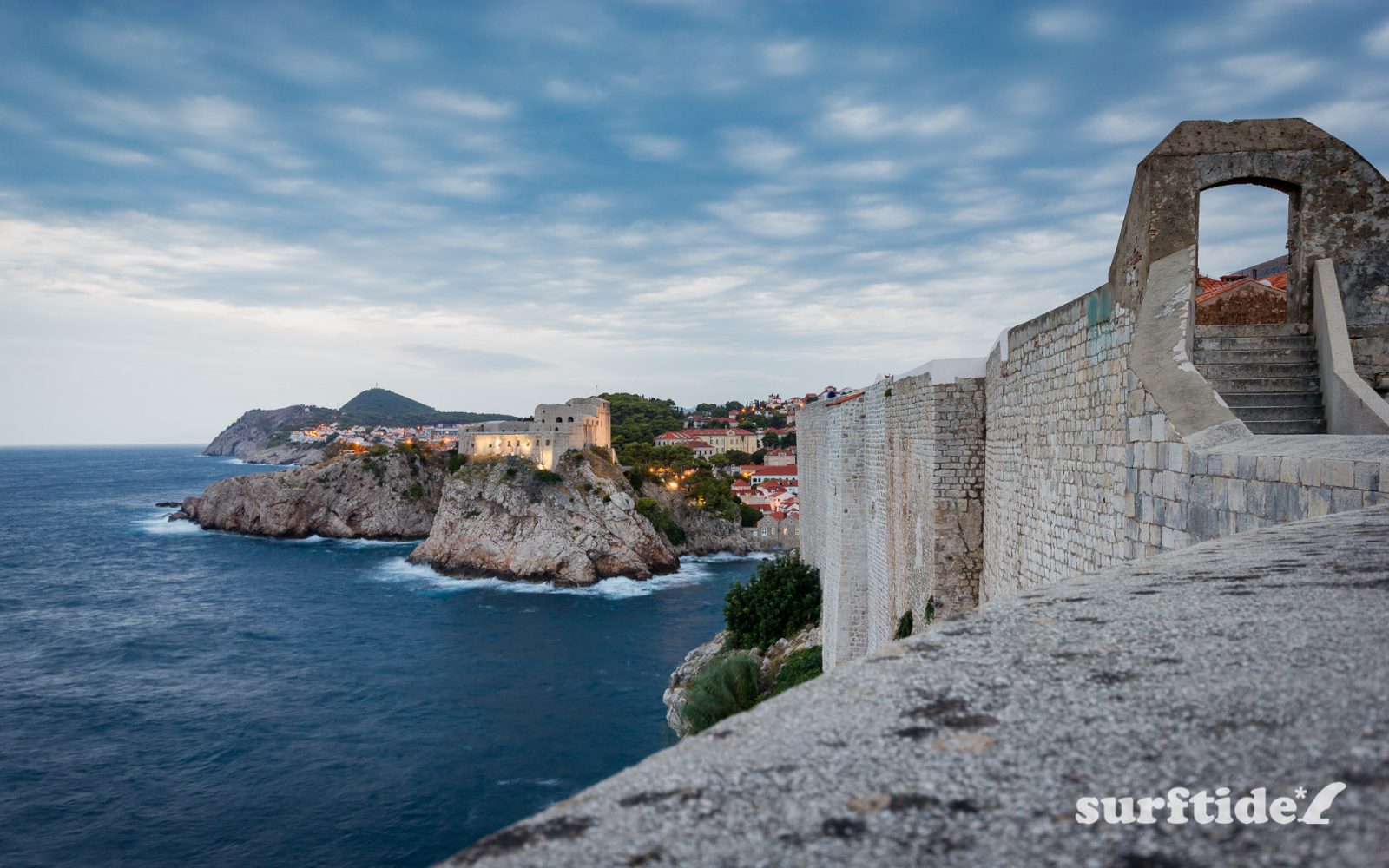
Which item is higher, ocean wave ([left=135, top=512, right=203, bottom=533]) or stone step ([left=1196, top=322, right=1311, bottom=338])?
stone step ([left=1196, top=322, right=1311, bottom=338])

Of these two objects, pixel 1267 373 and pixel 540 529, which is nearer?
pixel 1267 373

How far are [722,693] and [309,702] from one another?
17628mm

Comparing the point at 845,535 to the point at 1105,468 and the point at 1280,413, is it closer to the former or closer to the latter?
the point at 1105,468

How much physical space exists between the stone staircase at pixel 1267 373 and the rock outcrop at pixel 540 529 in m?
42.3

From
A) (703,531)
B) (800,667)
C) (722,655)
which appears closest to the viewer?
(800,667)

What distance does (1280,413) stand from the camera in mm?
5328

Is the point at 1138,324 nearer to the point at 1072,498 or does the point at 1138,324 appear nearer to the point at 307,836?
the point at 1072,498

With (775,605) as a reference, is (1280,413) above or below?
above

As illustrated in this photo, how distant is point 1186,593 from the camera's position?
2223 millimetres

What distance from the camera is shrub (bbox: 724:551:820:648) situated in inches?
862

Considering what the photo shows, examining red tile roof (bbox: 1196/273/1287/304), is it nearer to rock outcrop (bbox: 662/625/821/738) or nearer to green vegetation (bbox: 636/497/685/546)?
rock outcrop (bbox: 662/625/821/738)

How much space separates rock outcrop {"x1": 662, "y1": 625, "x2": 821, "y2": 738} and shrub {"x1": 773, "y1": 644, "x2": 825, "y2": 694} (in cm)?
33

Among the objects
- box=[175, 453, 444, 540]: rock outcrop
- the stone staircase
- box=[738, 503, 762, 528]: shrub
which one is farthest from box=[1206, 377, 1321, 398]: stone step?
box=[175, 453, 444, 540]: rock outcrop

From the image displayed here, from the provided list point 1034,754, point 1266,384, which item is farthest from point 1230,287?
point 1034,754
